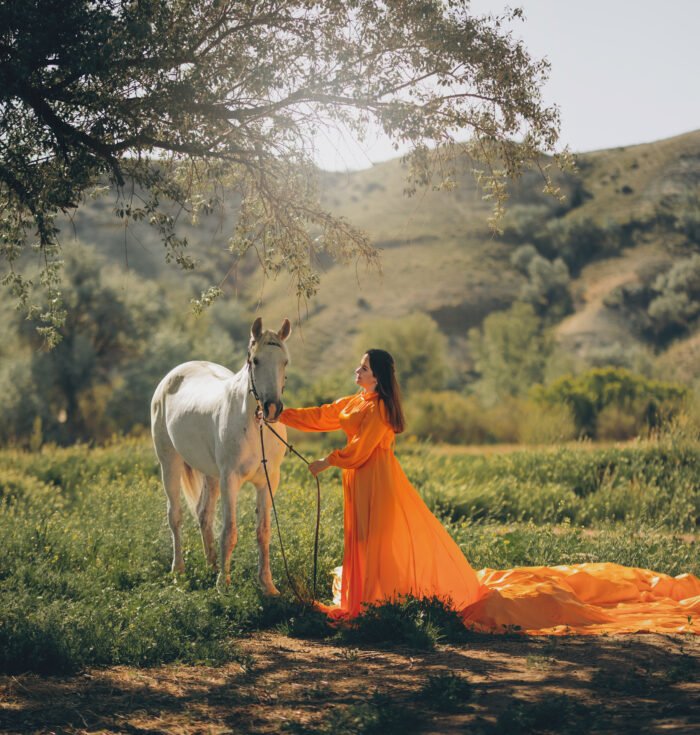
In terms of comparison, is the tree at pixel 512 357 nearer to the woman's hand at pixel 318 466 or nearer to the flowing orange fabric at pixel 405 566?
the flowing orange fabric at pixel 405 566

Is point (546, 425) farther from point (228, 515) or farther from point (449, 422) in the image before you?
point (228, 515)

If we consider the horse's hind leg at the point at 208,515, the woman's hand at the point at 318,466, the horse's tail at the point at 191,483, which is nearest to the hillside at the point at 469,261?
the horse's tail at the point at 191,483

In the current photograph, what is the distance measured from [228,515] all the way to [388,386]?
1.80 meters

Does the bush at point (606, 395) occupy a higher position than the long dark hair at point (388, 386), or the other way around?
the long dark hair at point (388, 386)

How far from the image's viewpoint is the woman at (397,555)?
6.68 m

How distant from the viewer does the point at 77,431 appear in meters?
30.0

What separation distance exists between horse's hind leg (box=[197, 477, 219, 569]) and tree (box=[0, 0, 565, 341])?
75.8 inches

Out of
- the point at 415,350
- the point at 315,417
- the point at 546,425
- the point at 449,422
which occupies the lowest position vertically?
the point at 449,422

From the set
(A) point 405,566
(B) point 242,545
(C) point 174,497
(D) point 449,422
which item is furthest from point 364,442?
(D) point 449,422

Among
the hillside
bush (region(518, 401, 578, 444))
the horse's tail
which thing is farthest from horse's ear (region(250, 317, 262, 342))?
the hillside

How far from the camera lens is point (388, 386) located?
6.89 metres

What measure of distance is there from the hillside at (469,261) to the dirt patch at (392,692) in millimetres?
46565

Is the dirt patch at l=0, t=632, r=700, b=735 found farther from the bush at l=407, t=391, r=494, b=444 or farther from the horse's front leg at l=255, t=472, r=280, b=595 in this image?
the bush at l=407, t=391, r=494, b=444

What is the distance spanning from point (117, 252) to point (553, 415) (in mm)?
53986
